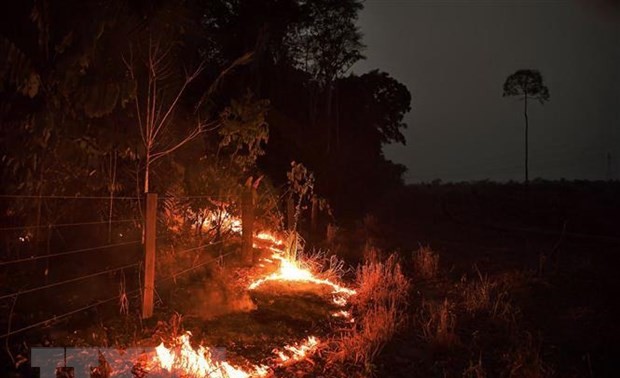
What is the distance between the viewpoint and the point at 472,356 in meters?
5.34

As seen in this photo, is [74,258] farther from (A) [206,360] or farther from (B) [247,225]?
(A) [206,360]

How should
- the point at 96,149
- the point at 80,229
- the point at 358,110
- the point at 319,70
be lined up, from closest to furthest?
the point at 96,149 < the point at 80,229 < the point at 319,70 < the point at 358,110

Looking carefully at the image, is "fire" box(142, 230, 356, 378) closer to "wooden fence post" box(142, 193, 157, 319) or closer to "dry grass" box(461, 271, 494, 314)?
"wooden fence post" box(142, 193, 157, 319)

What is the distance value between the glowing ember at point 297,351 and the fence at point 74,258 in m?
1.60

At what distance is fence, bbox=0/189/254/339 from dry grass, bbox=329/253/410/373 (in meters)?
2.27

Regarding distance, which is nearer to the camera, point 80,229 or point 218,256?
point 80,229

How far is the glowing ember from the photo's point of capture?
506 cm

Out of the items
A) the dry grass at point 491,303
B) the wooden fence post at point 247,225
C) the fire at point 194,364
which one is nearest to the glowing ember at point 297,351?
the fire at point 194,364

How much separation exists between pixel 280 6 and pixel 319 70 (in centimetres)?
925

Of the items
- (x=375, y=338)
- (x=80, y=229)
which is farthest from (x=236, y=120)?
(x=375, y=338)

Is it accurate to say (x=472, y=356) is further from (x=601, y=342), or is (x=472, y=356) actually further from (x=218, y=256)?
(x=218, y=256)

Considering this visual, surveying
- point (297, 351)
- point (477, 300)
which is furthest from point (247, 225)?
point (477, 300)

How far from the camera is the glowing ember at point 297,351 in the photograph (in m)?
5.06

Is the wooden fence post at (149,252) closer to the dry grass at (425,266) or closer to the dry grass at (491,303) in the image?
the dry grass at (491,303)
